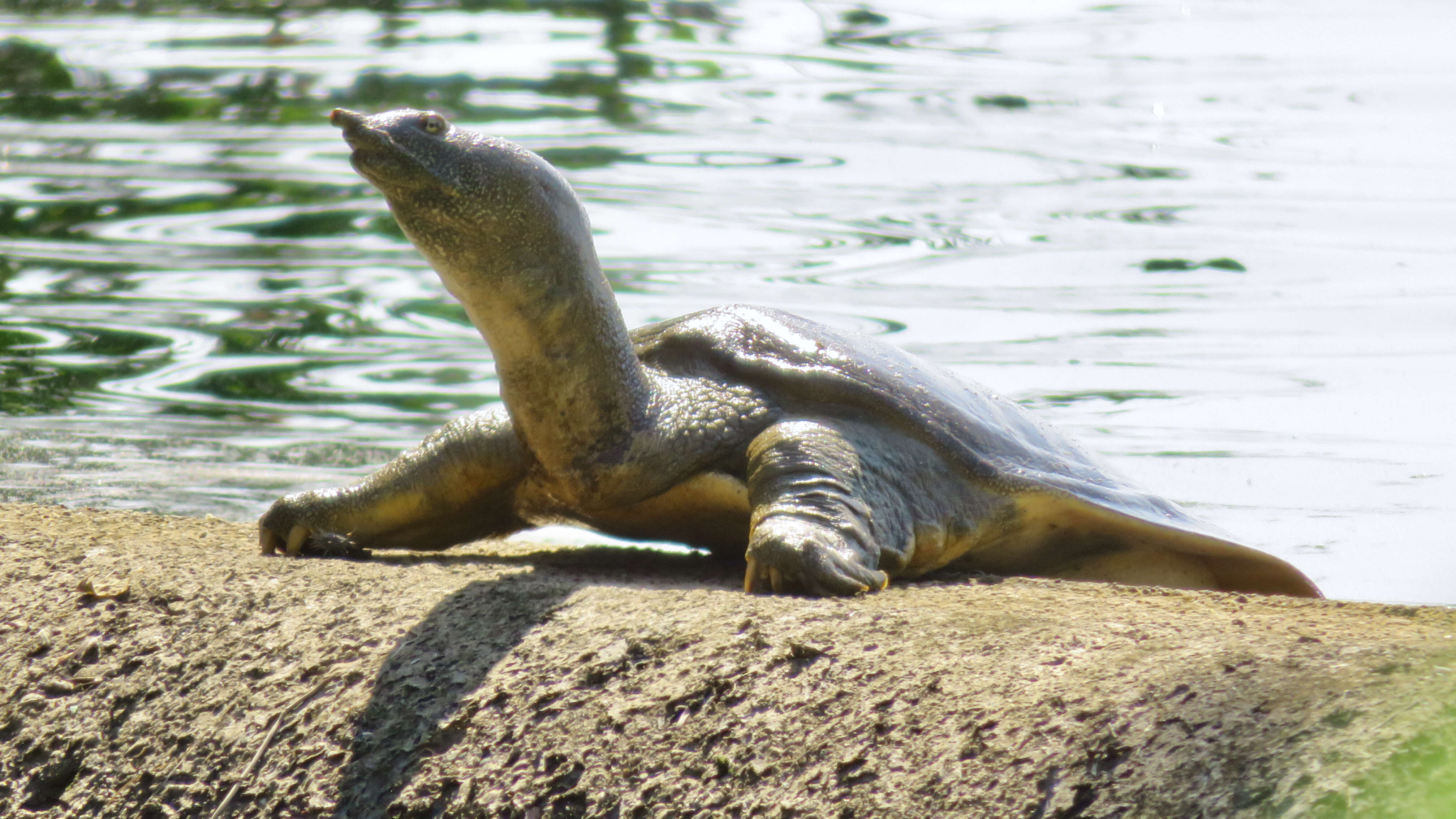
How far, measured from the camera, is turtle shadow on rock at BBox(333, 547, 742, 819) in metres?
2.18

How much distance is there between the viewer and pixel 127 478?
5.57 m

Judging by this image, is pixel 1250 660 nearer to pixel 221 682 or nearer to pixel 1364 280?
pixel 221 682

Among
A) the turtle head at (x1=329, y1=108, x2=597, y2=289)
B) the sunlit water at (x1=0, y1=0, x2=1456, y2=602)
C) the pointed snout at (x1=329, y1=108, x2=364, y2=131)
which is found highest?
the pointed snout at (x1=329, y1=108, x2=364, y2=131)

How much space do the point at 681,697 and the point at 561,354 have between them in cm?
106

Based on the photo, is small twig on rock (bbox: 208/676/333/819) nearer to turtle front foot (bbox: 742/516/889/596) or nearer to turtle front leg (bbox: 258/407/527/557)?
turtle front foot (bbox: 742/516/889/596)

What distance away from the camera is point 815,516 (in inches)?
110

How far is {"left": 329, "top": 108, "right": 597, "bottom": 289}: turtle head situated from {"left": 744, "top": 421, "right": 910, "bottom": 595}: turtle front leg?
56 cm

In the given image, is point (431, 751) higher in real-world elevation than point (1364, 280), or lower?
higher

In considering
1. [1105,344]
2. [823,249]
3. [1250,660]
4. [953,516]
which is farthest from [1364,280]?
[1250,660]

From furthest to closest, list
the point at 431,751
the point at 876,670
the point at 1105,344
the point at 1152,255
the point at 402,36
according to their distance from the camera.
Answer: the point at 402,36
the point at 1152,255
the point at 1105,344
the point at 431,751
the point at 876,670

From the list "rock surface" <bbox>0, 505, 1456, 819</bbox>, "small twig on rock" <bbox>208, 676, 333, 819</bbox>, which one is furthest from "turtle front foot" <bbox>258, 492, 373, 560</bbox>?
"small twig on rock" <bbox>208, 676, 333, 819</bbox>

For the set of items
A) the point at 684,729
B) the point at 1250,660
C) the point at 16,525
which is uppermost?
the point at 1250,660

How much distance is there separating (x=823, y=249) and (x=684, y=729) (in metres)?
8.76

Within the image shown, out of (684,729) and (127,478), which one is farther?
(127,478)
